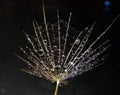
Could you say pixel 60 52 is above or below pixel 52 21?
below

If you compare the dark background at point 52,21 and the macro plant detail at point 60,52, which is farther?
the dark background at point 52,21

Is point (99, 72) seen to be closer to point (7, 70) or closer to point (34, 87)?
point (34, 87)

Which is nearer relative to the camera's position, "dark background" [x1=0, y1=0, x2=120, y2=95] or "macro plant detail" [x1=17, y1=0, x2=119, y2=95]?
"macro plant detail" [x1=17, y1=0, x2=119, y2=95]

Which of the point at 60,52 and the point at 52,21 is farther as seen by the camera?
the point at 52,21
